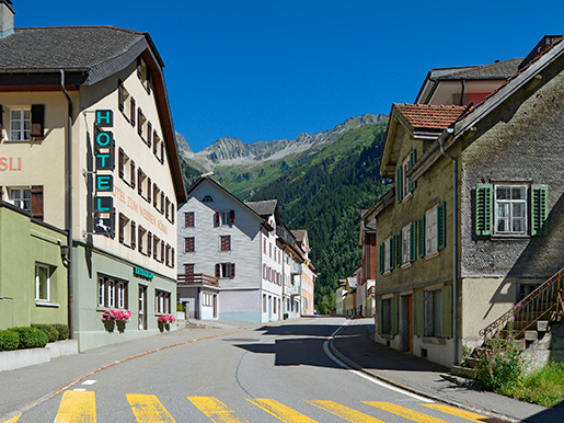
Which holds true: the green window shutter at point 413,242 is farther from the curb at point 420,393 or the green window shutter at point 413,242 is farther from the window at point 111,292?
the window at point 111,292

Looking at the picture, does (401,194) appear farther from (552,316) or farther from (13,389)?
(13,389)

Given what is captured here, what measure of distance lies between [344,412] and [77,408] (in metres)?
4.10

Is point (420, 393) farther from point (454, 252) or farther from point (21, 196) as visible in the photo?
point (21, 196)

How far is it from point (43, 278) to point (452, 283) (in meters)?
12.5

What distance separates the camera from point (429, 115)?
20.1m

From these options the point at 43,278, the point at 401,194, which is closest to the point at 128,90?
the point at 43,278

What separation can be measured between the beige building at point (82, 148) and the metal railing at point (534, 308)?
529 inches

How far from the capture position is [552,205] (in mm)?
16703

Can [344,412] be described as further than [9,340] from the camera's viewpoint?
No

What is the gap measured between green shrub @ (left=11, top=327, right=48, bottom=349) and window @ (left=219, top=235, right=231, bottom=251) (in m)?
41.2

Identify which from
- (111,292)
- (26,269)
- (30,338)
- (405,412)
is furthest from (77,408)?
(111,292)

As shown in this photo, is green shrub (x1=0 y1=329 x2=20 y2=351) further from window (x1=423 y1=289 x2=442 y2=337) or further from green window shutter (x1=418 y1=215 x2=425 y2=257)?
green window shutter (x1=418 y1=215 x2=425 y2=257)

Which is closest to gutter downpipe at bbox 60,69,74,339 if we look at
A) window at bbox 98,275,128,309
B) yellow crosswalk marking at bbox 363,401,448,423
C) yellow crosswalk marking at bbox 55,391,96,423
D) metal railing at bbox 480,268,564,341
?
window at bbox 98,275,128,309

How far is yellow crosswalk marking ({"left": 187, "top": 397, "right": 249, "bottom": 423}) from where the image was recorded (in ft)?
31.1
